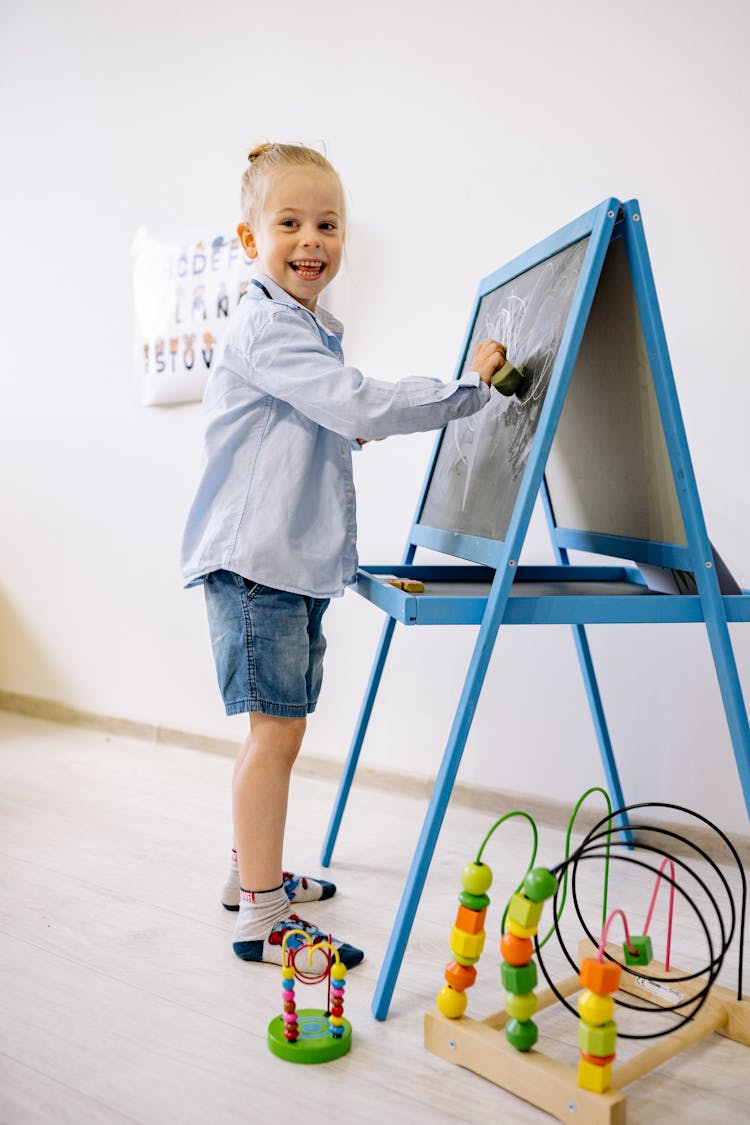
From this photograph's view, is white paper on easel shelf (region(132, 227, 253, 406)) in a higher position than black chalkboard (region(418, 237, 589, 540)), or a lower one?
higher

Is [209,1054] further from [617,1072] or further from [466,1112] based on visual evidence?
[617,1072]

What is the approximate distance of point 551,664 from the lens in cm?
191

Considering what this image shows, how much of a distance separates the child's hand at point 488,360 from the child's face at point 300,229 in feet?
0.88

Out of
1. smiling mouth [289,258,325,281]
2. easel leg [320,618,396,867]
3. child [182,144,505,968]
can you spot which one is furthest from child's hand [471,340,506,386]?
easel leg [320,618,396,867]

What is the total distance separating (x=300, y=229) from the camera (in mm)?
1372

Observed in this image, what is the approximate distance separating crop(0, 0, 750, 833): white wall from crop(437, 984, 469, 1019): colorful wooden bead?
821 mm

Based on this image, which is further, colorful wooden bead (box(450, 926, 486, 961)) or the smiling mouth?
the smiling mouth

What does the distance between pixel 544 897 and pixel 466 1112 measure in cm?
24

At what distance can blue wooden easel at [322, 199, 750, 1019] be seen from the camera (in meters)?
1.10

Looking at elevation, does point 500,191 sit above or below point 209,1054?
above

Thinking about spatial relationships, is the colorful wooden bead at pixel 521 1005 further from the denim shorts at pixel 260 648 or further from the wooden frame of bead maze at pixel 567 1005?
the denim shorts at pixel 260 648

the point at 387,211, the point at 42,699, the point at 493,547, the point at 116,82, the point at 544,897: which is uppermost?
the point at 116,82

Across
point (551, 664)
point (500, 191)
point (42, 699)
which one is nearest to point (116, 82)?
point (500, 191)

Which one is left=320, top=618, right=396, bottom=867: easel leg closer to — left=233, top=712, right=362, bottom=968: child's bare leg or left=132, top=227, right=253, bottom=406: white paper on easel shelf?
left=233, top=712, right=362, bottom=968: child's bare leg
